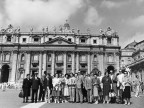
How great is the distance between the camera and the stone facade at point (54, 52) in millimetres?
53906

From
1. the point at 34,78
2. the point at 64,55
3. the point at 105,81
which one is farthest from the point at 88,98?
the point at 64,55

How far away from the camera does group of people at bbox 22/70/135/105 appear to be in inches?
508

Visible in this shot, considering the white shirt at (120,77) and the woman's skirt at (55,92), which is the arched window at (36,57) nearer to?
the woman's skirt at (55,92)

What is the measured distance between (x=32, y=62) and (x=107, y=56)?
855 inches

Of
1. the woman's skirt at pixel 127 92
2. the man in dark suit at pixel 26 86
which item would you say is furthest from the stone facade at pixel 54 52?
the woman's skirt at pixel 127 92

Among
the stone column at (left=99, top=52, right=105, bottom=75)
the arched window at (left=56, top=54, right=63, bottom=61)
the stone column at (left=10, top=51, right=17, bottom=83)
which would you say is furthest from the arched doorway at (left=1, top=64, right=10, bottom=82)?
the stone column at (left=99, top=52, right=105, bottom=75)

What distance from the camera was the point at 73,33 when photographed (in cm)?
5566

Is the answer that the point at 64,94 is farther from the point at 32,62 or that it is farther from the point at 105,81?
the point at 32,62

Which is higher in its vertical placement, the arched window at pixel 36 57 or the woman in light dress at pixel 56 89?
the arched window at pixel 36 57

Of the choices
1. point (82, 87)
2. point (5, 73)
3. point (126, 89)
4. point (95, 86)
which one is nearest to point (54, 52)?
point (5, 73)

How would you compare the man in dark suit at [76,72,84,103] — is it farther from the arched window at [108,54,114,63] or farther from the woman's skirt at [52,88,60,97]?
the arched window at [108,54,114,63]

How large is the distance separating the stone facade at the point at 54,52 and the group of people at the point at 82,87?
39954mm

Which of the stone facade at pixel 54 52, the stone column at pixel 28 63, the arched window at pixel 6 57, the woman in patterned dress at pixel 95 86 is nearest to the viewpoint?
the woman in patterned dress at pixel 95 86

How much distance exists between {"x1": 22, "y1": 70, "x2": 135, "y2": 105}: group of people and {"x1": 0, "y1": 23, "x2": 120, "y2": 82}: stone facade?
3995 cm
